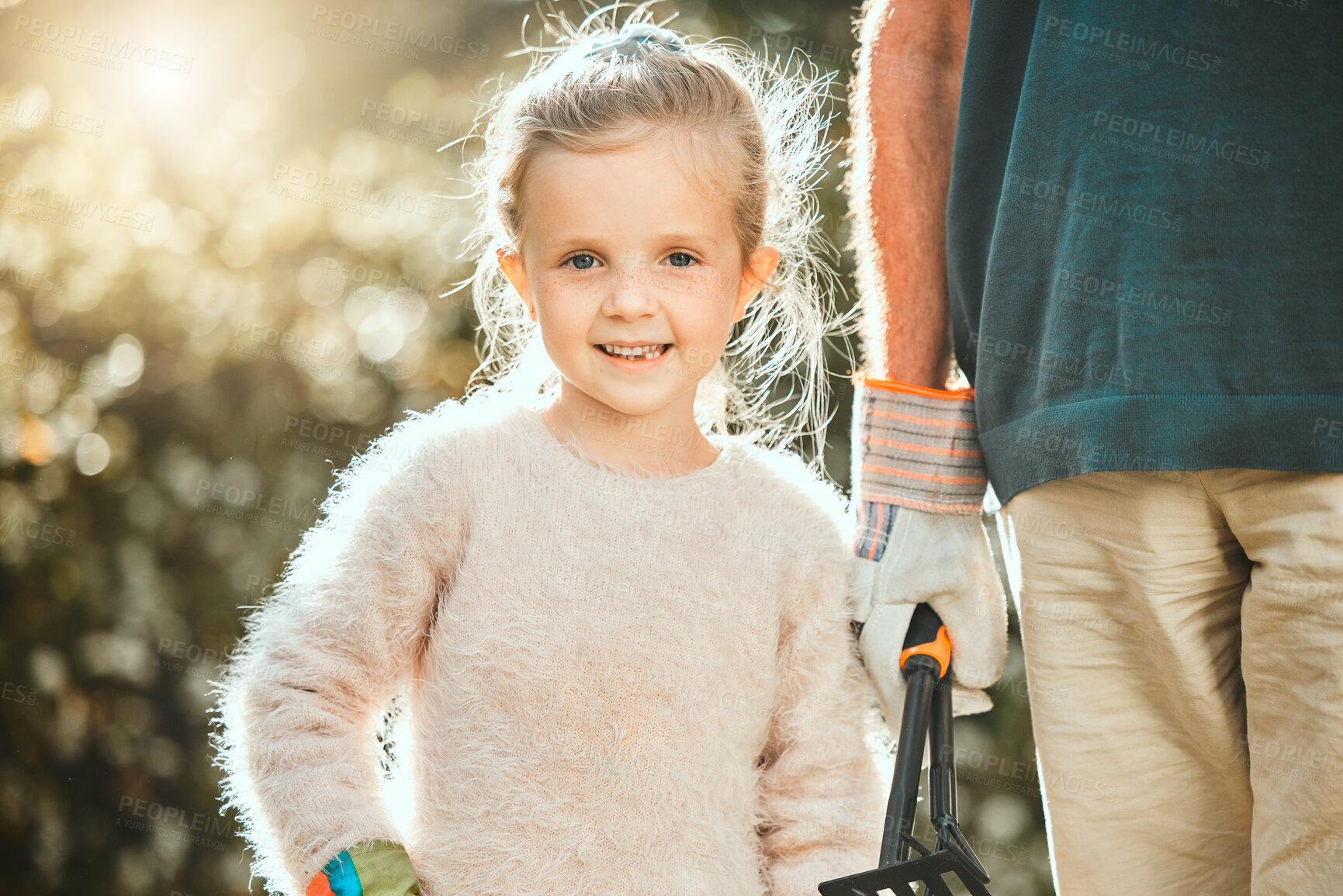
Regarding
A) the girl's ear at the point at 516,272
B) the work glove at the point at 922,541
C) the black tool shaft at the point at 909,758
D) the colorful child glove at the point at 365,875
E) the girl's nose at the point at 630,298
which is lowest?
the colorful child glove at the point at 365,875

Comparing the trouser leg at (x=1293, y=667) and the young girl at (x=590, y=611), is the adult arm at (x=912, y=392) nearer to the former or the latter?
the young girl at (x=590, y=611)

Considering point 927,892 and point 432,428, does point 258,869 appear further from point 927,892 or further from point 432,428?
point 927,892

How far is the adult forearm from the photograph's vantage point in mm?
1625

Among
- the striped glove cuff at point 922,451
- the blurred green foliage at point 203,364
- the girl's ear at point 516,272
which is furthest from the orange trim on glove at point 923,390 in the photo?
the blurred green foliage at point 203,364

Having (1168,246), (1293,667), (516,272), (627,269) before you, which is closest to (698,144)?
(627,269)

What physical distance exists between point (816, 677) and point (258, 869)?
2.53 feet

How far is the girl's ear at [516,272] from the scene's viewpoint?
1.56 metres

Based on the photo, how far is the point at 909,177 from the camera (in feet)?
5.41

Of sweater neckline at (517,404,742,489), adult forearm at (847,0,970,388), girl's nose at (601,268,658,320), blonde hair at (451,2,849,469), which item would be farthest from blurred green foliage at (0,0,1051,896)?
girl's nose at (601,268,658,320)

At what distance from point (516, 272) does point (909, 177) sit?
24.1 inches

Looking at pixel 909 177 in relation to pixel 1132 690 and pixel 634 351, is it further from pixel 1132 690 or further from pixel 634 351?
pixel 1132 690

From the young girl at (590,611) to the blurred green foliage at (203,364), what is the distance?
1.67 metres

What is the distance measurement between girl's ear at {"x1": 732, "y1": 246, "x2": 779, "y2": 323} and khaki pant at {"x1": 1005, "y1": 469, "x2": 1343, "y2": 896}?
0.49 metres

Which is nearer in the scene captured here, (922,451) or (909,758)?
(909,758)
